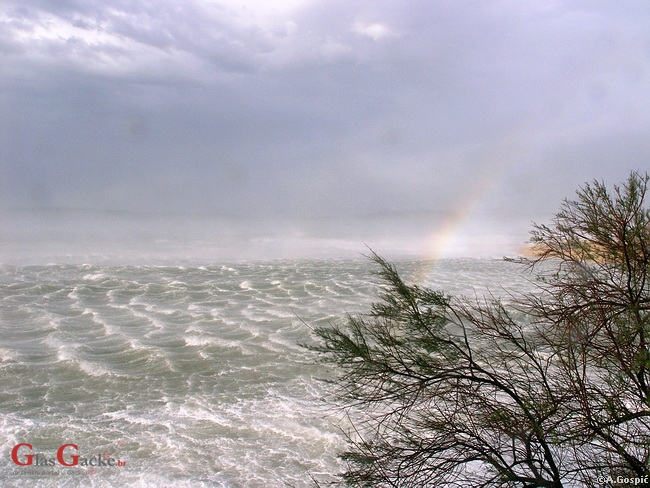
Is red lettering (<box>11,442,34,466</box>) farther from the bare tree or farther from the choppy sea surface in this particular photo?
the bare tree

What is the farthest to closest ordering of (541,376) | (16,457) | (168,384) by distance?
(168,384) → (16,457) → (541,376)

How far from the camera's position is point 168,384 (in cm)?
1159

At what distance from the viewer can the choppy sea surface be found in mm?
8008

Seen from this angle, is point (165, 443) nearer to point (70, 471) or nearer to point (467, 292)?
point (70, 471)

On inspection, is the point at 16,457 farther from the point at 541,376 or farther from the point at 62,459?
the point at 541,376

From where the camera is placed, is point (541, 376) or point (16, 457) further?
point (16, 457)

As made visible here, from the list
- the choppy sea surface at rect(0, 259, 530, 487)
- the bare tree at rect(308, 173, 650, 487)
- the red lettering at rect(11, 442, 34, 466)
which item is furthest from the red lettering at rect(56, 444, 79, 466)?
the bare tree at rect(308, 173, 650, 487)

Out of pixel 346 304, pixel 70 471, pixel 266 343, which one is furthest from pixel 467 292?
pixel 70 471

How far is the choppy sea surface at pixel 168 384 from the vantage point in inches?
315

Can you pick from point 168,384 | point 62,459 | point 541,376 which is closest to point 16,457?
point 62,459

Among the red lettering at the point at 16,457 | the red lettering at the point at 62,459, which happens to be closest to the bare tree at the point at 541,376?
the red lettering at the point at 62,459

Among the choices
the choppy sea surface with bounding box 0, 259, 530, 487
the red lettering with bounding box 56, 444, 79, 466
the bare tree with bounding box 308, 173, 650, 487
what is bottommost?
the red lettering with bounding box 56, 444, 79, 466

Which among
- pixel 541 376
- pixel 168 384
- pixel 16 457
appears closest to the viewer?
pixel 541 376

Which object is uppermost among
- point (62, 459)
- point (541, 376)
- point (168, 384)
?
point (541, 376)
